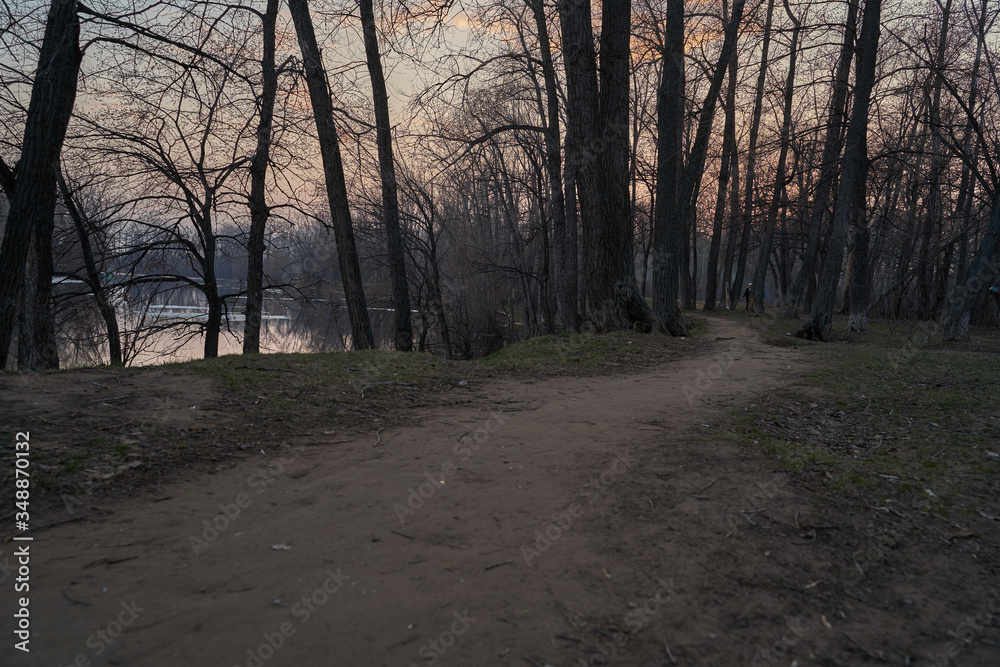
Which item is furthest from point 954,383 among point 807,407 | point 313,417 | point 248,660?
point 248,660

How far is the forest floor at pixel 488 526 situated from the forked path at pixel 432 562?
0.05ft

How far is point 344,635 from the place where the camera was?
92.7 inches

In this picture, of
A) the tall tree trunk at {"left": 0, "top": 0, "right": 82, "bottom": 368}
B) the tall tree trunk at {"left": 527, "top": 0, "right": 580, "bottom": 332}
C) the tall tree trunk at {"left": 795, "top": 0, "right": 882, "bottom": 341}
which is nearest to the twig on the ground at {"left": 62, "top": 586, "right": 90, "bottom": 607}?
the tall tree trunk at {"left": 0, "top": 0, "right": 82, "bottom": 368}

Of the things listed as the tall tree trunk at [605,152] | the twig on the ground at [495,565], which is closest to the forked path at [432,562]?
the twig on the ground at [495,565]

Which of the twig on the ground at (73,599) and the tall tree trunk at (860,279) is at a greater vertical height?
the tall tree trunk at (860,279)

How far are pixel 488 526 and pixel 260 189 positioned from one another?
1225 cm

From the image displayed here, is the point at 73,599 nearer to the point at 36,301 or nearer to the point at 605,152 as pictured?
the point at 36,301

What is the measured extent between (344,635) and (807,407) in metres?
5.40

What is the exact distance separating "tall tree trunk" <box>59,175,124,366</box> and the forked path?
11.4 m

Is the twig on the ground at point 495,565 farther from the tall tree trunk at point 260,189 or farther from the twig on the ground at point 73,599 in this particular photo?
the tall tree trunk at point 260,189

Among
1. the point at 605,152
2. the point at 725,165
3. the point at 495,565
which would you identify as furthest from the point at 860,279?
the point at 495,565

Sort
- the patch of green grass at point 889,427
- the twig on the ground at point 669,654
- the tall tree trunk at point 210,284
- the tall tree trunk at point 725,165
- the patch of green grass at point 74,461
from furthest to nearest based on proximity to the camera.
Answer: the tall tree trunk at point 725,165, the tall tree trunk at point 210,284, the patch of green grass at point 889,427, the patch of green grass at point 74,461, the twig on the ground at point 669,654

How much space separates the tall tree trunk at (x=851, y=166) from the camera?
42.1 feet

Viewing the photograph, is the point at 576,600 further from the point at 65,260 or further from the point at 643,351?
the point at 65,260
